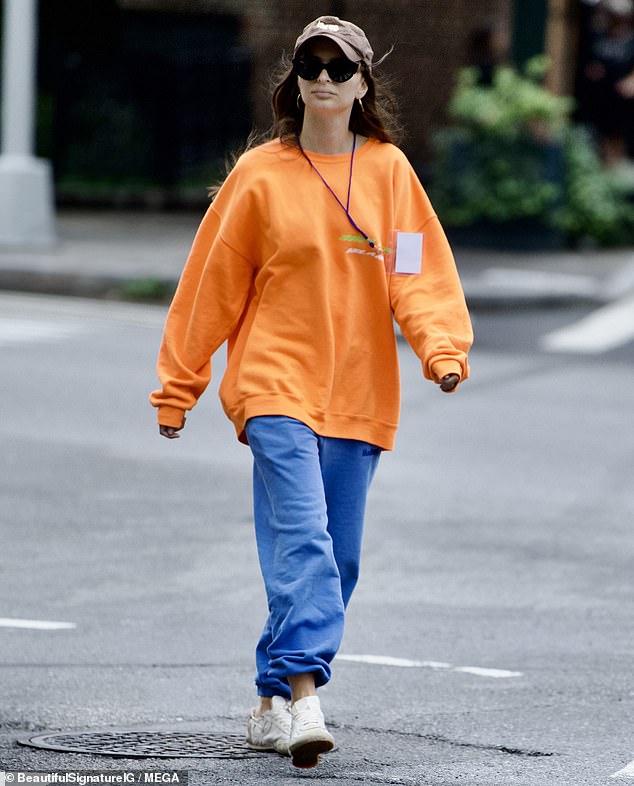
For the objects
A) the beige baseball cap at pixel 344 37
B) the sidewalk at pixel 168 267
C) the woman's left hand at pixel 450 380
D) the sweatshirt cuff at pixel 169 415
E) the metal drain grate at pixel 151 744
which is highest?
the beige baseball cap at pixel 344 37

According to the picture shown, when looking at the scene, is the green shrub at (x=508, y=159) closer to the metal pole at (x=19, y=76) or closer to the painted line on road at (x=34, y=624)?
the metal pole at (x=19, y=76)

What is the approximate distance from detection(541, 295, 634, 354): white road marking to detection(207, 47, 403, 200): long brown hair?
28.7 ft

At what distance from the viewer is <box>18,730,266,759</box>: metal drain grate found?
14.1 ft

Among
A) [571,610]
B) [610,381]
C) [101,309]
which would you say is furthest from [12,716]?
[101,309]

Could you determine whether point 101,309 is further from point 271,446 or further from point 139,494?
A: point 271,446

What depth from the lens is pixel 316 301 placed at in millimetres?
4289

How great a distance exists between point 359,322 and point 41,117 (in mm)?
18203

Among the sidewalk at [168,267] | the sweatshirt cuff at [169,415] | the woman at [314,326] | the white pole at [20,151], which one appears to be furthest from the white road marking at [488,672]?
the white pole at [20,151]

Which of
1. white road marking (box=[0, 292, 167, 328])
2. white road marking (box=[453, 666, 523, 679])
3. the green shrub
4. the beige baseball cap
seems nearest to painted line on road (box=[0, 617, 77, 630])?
white road marking (box=[453, 666, 523, 679])

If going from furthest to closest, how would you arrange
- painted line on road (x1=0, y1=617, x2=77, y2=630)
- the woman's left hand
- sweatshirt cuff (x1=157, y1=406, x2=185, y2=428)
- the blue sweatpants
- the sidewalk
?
1. the sidewalk
2. painted line on road (x1=0, y1=617, x2=77, y2=630)
3. sweatshirt cuff (x1=157, y1=406, x2=185, y2=428)
4. the woman's left hand
5. the blue sweatpants

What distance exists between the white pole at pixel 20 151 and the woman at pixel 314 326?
1254 cm

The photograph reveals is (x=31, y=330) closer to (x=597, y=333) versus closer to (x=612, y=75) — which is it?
(x=597, y=333)

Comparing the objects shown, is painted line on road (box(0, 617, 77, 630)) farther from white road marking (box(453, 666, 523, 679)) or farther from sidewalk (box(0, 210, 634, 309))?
sidewalk (box(0, 210, 634, 309))

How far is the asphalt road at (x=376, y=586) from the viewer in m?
4.59
